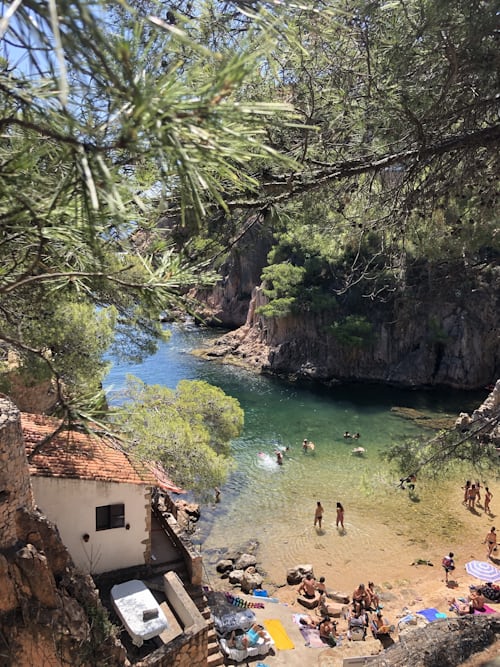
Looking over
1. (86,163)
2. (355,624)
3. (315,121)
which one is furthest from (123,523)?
(86,163)

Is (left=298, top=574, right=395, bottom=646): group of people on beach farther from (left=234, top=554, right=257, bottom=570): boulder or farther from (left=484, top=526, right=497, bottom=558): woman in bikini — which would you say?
(left=484, top=526, right=497, bottom=558): woman in bikini

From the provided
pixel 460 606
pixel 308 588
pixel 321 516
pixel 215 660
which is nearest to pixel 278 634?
pixel 308 588

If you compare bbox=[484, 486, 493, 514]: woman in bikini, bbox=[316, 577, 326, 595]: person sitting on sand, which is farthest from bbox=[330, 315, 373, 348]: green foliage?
bbox=[316, 577, 326, 595]: person sitting on sand

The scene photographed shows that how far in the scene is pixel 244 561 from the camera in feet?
42.0

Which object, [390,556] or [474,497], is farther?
[474,497]

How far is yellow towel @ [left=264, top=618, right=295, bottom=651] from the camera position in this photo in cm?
978

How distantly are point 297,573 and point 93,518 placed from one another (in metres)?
6.45

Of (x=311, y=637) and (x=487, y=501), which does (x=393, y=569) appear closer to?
(x=311, y=637)

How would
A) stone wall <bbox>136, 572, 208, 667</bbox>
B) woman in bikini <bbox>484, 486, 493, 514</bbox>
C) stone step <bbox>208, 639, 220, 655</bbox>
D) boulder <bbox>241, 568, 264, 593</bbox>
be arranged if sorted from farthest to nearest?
1. woman in bikini <bbox>484, 486, 493, 514</bbox>
2. boulder <bbox>241, 568, 264, 593</bbox>
3. stone step <bbox>208, 639, 220, 655</bbox>
4. stone wall <bbox>136, 572, 208, 667</bbox>

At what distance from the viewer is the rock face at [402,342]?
26.7 m

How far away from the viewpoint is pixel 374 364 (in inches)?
1137

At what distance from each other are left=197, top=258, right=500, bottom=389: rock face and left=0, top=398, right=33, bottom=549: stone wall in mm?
22282

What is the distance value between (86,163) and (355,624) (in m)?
11.4

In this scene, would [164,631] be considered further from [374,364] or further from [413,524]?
[374,364]
